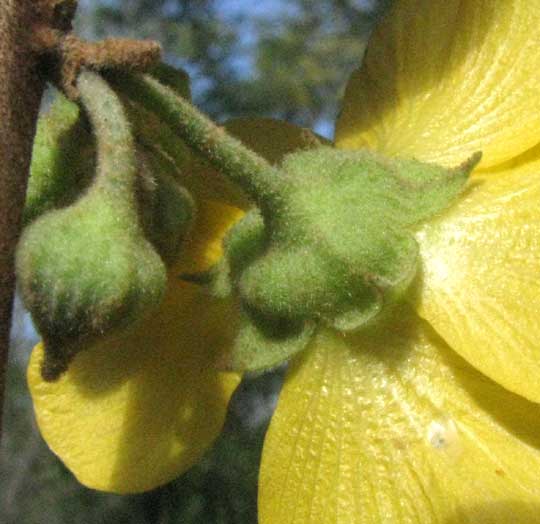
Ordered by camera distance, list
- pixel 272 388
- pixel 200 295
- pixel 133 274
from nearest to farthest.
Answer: pixel 133 274, pixel 200 295, pixel 272 388

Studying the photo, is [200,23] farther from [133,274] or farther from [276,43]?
[133,274]

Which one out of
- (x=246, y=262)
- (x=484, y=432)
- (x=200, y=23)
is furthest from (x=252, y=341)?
(x=200, y=23)

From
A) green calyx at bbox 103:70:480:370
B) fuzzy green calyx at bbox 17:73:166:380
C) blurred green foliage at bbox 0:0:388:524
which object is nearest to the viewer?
fuzzy green calyx at bbox 17:73:166:380

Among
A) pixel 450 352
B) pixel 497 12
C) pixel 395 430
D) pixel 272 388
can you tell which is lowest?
pixel 272 388

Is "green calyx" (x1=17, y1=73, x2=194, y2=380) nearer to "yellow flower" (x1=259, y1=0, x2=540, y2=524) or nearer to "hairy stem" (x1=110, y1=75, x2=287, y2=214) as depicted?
"hairy stem" (x1=110, y1=75, x2=287, y2=214)

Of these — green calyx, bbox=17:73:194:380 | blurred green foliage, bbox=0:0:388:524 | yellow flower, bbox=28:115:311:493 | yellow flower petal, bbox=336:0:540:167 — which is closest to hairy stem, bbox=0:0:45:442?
green calyx, bbox=17:73:194:380

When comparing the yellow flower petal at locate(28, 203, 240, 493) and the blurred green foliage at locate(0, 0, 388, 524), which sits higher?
the yellow flower petal at locate(28, 203, 240, 493)
